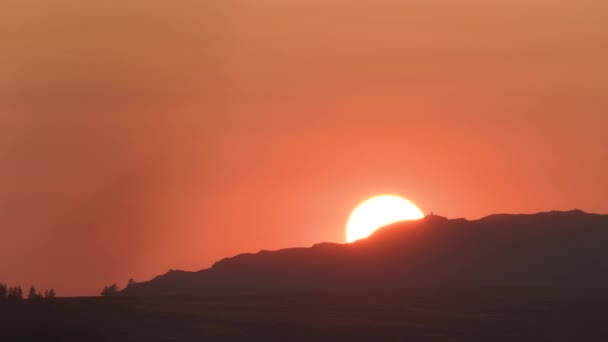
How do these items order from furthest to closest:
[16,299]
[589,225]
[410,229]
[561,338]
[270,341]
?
[410,229], [589,225], [16,299], [561,338], [270,341]

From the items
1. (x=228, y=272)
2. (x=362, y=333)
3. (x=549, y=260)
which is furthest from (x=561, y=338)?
(x=228, y=272)

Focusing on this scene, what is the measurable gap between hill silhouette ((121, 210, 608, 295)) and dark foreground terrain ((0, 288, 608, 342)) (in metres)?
45.4

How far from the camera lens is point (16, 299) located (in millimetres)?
39344

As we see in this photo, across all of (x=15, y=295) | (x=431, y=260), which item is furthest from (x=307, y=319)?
(x=431, y=260)

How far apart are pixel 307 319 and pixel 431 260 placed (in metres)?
67.5

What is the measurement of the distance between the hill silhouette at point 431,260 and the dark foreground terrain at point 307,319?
149ft

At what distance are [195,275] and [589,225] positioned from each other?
41267 mm

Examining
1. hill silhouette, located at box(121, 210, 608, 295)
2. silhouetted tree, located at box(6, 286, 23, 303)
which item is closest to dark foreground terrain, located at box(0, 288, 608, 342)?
silhouetted tree, located at box(6, 286, 23, 303)

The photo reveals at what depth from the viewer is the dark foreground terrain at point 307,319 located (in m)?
32.0

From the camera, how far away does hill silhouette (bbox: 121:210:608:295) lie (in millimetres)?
94062

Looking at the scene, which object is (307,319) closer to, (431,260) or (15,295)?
(15,295)

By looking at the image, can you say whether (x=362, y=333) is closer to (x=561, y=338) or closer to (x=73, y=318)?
(x=561, y=338)

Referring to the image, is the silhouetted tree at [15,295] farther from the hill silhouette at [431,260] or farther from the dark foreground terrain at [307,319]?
the hill silhouette at [431,260]

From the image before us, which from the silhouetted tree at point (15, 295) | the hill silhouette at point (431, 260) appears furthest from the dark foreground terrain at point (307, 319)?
the hill silhouette at point (431, 260)
